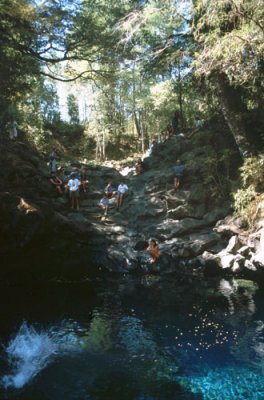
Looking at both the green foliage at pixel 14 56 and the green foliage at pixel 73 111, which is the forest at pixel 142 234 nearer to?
the green foliage at pixel 14 56

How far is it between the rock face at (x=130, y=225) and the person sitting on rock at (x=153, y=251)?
0.23 m

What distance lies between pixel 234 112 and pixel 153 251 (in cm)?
760

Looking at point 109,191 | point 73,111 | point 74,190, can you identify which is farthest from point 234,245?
point 73,111

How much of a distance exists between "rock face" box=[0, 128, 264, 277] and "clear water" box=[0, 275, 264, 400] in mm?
1543

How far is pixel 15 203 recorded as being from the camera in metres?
12.8

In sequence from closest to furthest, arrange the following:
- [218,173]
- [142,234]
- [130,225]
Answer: [142,234] < [130,225] < [218,173]

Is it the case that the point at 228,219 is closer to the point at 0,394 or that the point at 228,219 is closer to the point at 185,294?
the point at 185,294

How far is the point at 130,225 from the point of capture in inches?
682

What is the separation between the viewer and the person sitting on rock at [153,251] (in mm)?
14727

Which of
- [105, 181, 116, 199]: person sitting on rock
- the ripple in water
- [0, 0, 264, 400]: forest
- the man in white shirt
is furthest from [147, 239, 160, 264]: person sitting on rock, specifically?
the ripple in water

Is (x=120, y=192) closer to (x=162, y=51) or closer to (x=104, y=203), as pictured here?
(x=104, y=203)

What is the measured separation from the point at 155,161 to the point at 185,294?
1155 cm

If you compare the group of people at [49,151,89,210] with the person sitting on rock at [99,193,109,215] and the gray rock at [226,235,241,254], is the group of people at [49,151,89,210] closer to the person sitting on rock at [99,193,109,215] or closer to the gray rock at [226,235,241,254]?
the person sitting on rock at [99,193,109,215]

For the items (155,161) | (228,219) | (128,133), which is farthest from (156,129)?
(228,219)
